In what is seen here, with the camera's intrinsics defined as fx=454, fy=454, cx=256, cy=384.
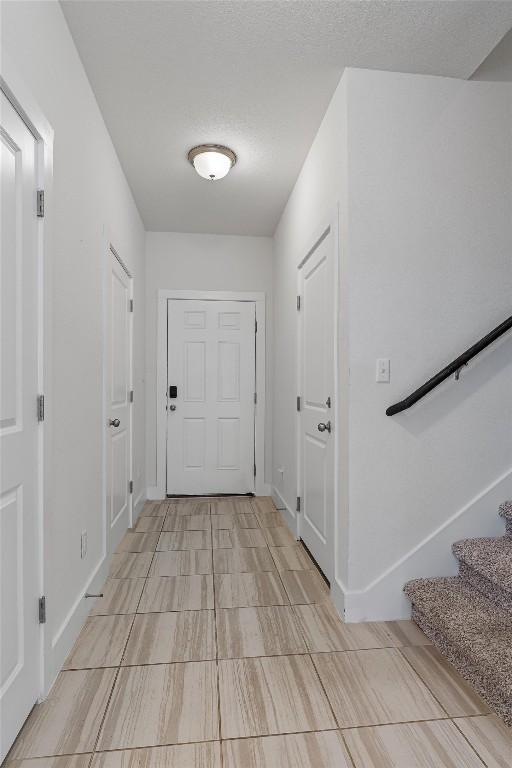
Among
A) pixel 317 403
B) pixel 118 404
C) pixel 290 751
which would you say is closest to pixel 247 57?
pixel 317 403

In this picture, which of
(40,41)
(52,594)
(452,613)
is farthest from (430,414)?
(40,41)

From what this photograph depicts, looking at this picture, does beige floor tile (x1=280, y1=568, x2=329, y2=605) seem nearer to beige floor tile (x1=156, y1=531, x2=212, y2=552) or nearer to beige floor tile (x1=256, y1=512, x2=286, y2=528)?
beige floor tile (x1=156, y1=531, x2=212, y2=552)

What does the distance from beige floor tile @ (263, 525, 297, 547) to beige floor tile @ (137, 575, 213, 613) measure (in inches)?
27.0

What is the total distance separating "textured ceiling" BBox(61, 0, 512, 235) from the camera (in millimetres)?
1764

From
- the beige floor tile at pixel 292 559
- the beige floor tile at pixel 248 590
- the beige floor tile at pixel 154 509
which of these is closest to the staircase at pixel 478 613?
the beige floor tile at pixel 248 590

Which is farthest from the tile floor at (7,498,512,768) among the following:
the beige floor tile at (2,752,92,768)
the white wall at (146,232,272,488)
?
the white wall at (146,232,272,488)

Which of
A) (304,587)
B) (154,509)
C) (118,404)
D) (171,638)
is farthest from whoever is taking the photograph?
(154,509)

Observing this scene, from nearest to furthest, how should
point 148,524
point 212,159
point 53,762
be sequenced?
point 53,762, point 212,159, point 148,524

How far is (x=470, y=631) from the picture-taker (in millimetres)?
1675

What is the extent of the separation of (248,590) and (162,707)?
0.91 m

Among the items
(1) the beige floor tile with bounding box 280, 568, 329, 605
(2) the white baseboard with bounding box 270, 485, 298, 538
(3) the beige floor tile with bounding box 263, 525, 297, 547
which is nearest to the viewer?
(1) the beige floor tile with bounding box 280, 568, 329, 605

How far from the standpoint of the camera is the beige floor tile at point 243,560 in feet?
8.62

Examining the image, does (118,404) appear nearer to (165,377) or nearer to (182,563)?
(182,563)

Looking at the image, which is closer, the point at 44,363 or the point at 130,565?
the point at 44,363
